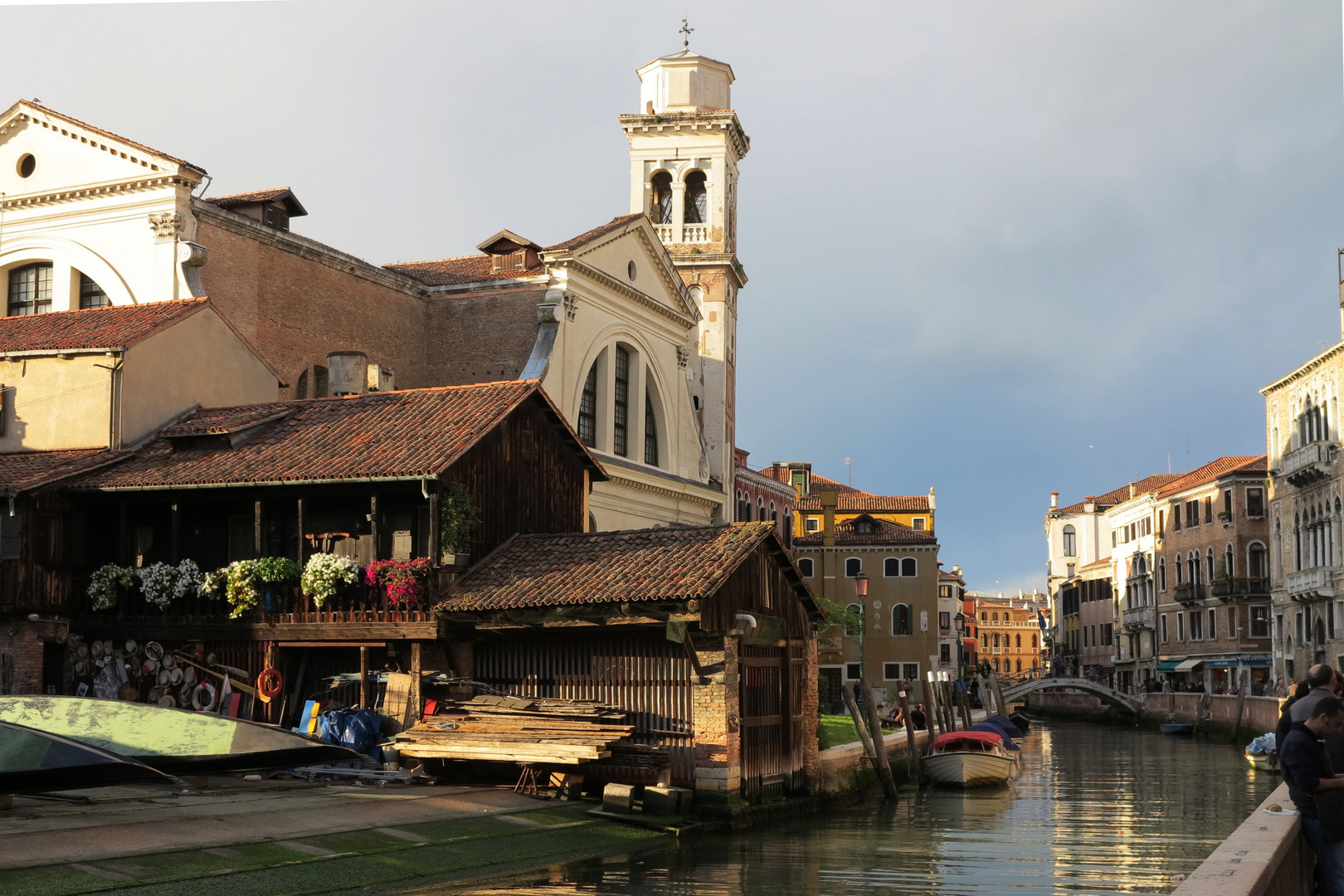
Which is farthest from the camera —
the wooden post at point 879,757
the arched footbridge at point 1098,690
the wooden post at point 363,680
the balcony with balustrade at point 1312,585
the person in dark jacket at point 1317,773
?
the arched footbridge at point 1098,690

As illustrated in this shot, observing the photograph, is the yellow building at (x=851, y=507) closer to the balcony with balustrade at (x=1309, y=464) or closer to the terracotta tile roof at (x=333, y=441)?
the balcony with balustrade at (x=1309, y=464)

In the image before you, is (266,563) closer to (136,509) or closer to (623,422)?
(136,509)

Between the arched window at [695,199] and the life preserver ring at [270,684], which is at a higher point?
the arched window at [695,199]

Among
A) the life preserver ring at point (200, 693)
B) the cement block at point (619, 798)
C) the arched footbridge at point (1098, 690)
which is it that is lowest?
the arched footbridge at point (1098, 690)

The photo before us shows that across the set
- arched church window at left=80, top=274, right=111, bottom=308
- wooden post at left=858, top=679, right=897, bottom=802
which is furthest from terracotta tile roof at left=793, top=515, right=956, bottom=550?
arched church window at left=80, top=274, right=111, bottom=308

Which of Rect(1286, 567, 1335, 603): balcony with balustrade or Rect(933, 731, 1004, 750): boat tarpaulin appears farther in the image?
Rect(1286, 567, 1335, 603): balcony with balustrade

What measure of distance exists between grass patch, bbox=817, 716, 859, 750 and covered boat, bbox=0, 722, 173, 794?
14.3 m

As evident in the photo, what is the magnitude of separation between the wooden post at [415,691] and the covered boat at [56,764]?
654 cm

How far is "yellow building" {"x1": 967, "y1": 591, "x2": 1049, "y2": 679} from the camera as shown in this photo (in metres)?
130

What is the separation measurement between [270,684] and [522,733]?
13.7 ft

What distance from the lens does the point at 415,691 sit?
1888 cm

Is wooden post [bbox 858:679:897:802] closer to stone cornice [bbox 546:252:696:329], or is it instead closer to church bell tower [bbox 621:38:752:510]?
stone cornice [bbox 546:252:696:329]

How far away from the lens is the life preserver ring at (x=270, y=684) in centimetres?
1977

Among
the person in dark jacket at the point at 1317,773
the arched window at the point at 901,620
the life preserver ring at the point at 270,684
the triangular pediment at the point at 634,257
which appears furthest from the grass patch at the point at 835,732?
the arched window at the point at 901,620
